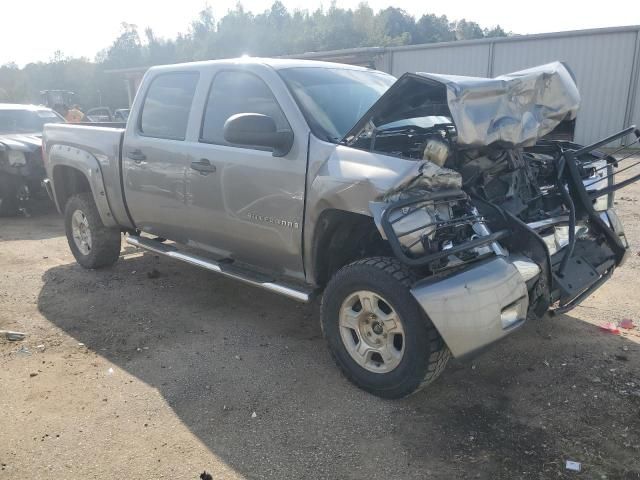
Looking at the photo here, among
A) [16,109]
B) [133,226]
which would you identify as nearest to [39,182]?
[16,109]

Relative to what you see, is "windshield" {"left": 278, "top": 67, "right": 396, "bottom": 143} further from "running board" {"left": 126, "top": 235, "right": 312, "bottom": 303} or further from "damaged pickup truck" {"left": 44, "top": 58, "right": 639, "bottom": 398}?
"running board" {"left": 126, "top": 235, "right": 312, "bottom": 303}

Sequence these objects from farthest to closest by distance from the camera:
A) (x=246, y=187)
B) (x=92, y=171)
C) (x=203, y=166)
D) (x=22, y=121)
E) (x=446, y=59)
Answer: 1. (x=446, y=59)
2. (x=22, y=121)
3. (x=92, y=171)
4. (x=203, y=166)
5. (x=246, y=187)

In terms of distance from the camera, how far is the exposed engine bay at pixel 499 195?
296cm

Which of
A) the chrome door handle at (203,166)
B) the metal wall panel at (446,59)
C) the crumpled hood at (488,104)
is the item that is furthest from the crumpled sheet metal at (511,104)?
the metal wall panel at (446,59)

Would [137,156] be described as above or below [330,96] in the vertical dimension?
below

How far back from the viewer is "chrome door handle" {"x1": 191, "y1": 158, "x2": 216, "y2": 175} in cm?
412

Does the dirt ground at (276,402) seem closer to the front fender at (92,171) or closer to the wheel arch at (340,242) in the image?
the wheel arch at (340,242)

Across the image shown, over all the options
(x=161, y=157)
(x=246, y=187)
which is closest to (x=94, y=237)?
(x=161, y=157)

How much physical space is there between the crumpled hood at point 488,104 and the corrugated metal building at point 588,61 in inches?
582

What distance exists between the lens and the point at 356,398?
331 cm

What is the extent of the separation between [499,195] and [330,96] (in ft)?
4.58

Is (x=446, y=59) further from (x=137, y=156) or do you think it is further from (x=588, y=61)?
(x=137, y=156)

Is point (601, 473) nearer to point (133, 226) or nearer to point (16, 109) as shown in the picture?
point (133, 226)

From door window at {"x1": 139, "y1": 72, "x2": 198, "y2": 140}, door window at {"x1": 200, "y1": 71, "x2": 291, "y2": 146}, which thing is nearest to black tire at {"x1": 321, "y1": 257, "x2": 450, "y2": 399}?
door window at {"x1": 200, "y1": 71, "x2": 291, "y2": 146}
